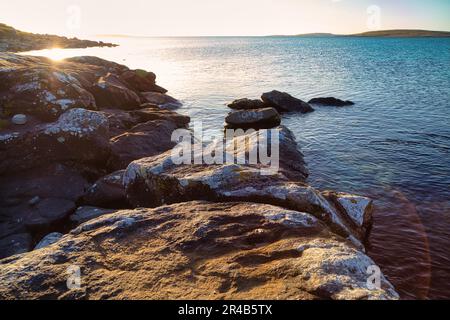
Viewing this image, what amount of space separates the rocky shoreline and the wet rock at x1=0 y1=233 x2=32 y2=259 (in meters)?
0.03

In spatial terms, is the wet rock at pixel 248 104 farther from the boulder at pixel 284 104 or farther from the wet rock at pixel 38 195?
the wet rock at pixel 38 195

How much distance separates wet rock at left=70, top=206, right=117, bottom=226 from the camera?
11023mm

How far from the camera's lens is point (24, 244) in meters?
9.80

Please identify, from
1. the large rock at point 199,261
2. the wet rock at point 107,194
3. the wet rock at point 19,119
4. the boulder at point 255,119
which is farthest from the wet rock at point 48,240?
the boulder at point 255,119

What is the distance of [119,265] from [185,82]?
2057 inches

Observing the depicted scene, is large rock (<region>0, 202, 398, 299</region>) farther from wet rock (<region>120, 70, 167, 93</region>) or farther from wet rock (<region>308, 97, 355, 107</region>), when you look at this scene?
wet rock (<region>120, 70, 167, 93</region>)

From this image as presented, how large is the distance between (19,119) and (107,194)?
216 inches

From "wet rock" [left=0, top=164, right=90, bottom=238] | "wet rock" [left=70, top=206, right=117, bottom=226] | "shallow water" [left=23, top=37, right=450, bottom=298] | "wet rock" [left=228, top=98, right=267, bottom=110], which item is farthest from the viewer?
"wet rock" [left=228, top=98, right=267, bottom=110]

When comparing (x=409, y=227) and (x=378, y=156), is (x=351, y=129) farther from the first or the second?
(x=409, y=227)

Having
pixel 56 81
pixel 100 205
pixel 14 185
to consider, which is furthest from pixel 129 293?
pixel 56 81

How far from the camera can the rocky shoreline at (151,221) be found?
4551 mm

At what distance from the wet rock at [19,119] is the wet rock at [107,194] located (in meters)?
4.49

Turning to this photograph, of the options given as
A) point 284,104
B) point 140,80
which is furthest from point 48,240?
point 140,80

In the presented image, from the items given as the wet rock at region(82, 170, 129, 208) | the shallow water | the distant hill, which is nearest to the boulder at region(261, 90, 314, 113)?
the shallow water
